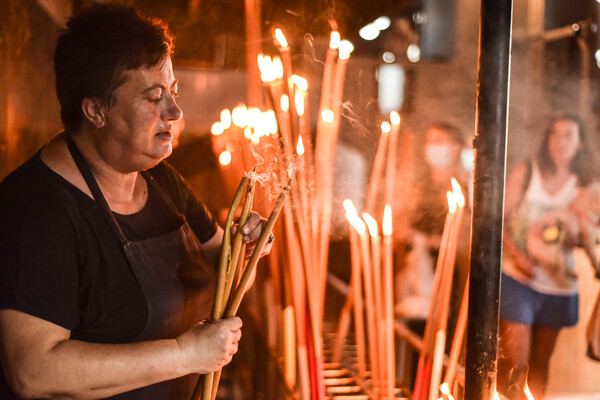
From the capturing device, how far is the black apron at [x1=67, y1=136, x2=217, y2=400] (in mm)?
1162

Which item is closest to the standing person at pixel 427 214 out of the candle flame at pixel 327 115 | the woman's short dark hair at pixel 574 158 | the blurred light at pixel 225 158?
the woman's short dark hair at pixel 574 158

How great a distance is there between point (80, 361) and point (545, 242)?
2254 mm

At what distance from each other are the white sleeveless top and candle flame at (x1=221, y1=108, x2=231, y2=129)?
139 cm

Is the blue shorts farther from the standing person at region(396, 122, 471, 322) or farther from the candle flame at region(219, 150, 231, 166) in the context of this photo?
the candle flame at region(219, 150, 231, 166)

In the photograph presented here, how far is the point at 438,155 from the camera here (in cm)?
210

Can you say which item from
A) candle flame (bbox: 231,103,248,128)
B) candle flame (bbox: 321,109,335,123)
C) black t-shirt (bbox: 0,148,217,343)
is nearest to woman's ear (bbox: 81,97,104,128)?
black t-shirt (bbox: 0,148,217,343)

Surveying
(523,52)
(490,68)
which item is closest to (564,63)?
(523,52)

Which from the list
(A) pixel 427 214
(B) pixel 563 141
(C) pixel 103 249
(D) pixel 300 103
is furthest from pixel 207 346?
(B) pixel 563 141

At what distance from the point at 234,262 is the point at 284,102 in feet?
1.83

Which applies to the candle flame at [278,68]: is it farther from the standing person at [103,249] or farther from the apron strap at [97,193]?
the apron strap at [97,193]

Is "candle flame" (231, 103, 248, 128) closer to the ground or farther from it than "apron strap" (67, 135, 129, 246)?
farther from it

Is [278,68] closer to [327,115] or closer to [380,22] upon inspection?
[327,115]

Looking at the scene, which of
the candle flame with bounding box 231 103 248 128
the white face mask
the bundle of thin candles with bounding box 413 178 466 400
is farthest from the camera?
the candle flame with bounding box 231 103 248 128

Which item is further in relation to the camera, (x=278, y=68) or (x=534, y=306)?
(x=534, y=306)
